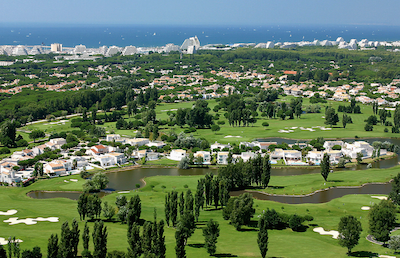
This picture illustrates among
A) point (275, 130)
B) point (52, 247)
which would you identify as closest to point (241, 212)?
point (52, 247)

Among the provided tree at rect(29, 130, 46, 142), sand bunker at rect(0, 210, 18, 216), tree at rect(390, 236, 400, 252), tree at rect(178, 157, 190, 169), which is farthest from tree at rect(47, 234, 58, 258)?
tree at rect(29, 130, 46, 142)

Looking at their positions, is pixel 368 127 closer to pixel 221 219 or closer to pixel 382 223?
pixel 382 223

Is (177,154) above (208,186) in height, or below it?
below

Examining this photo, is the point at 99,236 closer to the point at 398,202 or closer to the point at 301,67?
the point at 398,202

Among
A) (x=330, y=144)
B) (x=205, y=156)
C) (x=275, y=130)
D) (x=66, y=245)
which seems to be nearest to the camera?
(x=66, y=245)

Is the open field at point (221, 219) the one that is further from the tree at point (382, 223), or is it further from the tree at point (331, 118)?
the tree at point (331, 118)

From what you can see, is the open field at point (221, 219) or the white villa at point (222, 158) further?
the white villa at point (222, 158)

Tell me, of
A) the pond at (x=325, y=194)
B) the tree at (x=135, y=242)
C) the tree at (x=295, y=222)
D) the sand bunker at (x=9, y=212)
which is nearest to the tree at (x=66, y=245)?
the tree at (x=135, y=242)

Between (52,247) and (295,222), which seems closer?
(52,247)

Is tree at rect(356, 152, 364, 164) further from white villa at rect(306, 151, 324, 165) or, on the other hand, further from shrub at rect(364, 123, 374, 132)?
shrub at rect(364, 123, 374, 132)
